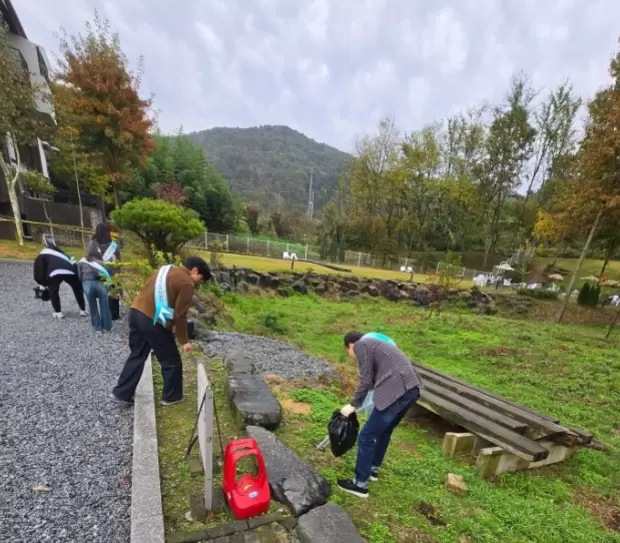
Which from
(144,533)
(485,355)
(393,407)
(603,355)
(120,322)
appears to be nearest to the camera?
(144,533)

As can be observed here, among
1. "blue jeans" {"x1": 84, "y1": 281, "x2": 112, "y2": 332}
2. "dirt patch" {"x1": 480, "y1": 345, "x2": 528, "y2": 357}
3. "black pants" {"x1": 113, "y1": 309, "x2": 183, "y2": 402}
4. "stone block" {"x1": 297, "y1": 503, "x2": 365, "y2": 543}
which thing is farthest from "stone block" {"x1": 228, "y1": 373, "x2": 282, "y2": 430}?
"dirt patch" {"x1": 480, "y1": 345, "x2": 528, "y2": 357}

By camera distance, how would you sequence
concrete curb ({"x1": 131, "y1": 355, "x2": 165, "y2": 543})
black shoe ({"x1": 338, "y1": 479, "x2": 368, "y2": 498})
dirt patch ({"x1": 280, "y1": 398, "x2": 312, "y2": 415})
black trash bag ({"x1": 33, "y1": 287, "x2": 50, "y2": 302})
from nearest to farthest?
concrete curb ({"x1": 131, "y1": 355, "x2": 165, "y2": 543}), black shoe ({"x1": 338, "y1": 479, "x2": 368, "y2": 498}), dirt patch ({"x1": 280, "y1": 398, "x2": 312, "y2": 415}), black trash bag ({"x1": 33, "y1": 287, "x2": 50, "y2": 302})

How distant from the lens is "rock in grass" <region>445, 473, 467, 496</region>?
264 centimetres

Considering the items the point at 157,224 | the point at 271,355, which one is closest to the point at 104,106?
the point at 157,224

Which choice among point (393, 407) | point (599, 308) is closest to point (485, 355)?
point (393, 407)

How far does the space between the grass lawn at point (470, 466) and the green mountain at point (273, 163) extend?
35.2m

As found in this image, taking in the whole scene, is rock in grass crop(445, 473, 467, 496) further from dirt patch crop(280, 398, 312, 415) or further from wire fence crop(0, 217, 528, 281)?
wire fence crop(0, 217, 528, 281)

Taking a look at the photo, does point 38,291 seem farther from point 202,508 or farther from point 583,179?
point 583,179

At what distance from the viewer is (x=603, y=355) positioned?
25.7 feet

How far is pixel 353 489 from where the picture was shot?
239 centimetres

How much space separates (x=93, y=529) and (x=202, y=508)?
1.81 ft

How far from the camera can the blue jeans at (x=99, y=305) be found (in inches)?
197

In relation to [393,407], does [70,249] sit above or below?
below

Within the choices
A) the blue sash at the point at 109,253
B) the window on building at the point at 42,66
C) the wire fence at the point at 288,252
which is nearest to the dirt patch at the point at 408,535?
the blue sash at the point at 109,253
